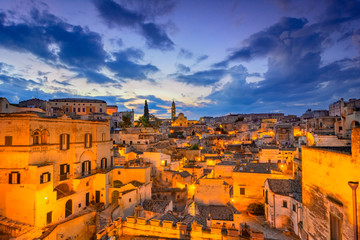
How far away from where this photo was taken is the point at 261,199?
880 inches

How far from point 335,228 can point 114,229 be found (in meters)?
9.04

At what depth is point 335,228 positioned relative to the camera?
218 inches

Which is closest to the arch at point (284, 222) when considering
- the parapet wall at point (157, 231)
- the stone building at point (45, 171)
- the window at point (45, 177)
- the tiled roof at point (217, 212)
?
the tiled roof at point (217, 212)

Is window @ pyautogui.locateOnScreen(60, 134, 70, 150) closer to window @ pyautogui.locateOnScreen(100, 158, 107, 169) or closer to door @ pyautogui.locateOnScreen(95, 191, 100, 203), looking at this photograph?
window @ pyautogui.locateOnScreen(100, 158, 107, 169)

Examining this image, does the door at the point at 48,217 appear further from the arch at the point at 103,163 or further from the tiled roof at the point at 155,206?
the arch at the point at 103,163

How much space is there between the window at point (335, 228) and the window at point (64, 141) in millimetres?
20614

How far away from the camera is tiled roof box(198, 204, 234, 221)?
17105 mm

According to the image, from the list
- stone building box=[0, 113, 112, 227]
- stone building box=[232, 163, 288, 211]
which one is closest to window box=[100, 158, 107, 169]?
stone building box=[0, 113, 112, 227]

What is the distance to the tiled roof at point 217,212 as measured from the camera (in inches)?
673

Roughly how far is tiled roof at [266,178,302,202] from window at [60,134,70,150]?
20.8 meters

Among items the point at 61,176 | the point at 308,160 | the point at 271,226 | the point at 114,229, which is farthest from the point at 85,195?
the point at 308,160

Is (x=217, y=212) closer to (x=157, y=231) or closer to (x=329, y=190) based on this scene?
(x=157, y=231)

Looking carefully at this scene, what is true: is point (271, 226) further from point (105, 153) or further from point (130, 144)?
point (130, 144)

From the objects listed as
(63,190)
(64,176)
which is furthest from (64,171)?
(63,190)
